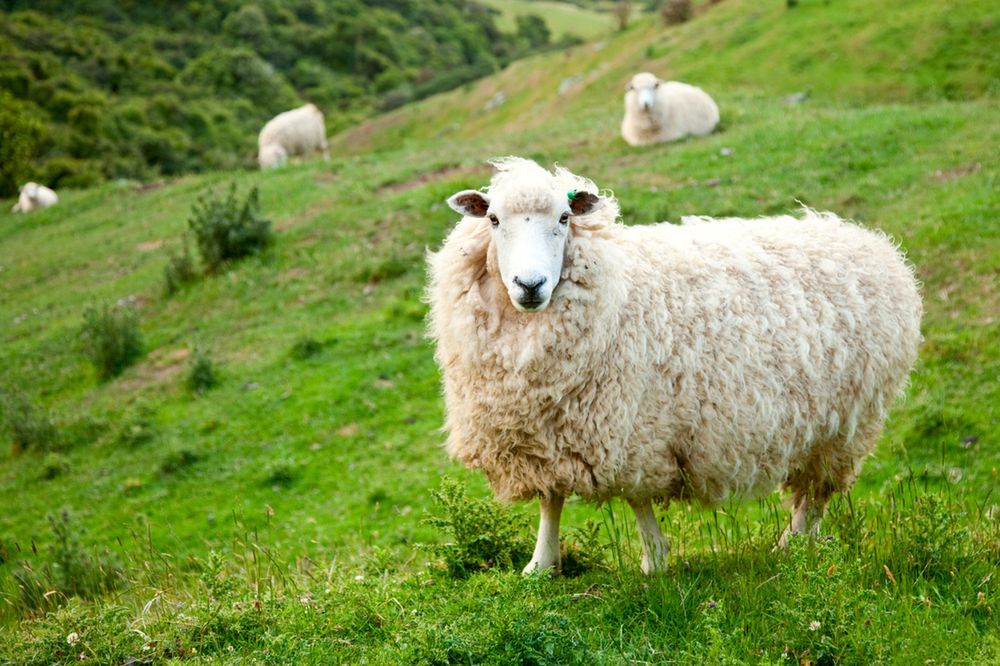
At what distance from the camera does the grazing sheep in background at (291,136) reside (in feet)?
87.9

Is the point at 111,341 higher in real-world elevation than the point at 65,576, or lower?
higher

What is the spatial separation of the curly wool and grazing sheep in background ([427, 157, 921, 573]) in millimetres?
12

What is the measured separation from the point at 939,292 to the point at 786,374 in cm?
580

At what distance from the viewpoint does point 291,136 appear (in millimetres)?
27062

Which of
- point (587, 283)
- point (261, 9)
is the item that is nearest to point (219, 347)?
point (587, 283)

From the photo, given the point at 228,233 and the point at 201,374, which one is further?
the point at 228,233

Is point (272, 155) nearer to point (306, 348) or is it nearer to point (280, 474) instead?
point (306, 348)

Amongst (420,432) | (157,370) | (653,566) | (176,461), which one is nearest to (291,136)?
(157,370)

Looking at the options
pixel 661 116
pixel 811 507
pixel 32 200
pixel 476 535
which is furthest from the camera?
pixel 32 200

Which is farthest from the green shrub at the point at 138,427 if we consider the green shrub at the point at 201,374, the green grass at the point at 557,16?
the green grass at the point at 557,16

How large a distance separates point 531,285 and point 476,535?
78.5 inches

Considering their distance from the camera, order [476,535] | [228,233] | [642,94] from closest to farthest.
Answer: [476,535] < [228,233] < [642,94]

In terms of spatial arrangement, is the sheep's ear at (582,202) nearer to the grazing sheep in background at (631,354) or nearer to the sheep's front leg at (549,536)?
the grazing sheep in background at (631,354)

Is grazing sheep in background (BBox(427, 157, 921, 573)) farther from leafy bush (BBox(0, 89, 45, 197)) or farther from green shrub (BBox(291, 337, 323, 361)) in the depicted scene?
leafy bush (BBox(0, 89, 45, 197))
